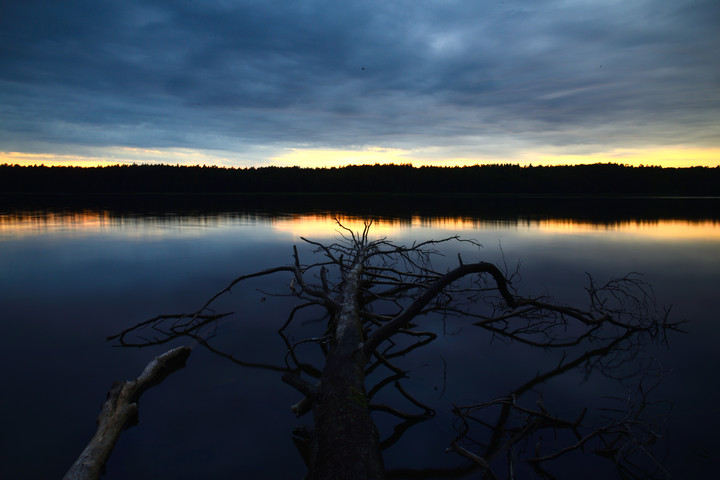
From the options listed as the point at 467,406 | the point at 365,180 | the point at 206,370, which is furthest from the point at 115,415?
the point at 365,180

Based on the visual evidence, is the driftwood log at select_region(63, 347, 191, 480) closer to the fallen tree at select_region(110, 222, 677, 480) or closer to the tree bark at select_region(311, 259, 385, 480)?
the fallen tree at select_region(110, 222, 677, 480)

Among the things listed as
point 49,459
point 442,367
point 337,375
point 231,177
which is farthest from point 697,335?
point 231,177

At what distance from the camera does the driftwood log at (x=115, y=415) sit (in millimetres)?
2951

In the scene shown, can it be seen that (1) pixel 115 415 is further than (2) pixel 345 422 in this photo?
Yes

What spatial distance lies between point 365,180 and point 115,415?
3711 inches

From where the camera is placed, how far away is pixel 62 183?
94.1 m

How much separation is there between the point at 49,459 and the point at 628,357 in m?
7.25

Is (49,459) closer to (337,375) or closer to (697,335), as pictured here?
(337,375)

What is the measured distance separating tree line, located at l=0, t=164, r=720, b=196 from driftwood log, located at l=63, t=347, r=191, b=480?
90356mm

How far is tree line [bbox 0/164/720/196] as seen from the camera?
8031cm

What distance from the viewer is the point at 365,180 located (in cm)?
9638

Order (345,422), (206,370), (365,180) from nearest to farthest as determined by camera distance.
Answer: (345,422) → (206,370) → (365,180)

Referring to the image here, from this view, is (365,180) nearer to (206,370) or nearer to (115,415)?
(206,370)

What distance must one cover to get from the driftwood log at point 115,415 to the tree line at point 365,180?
90356 millimetres
